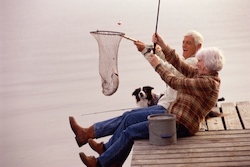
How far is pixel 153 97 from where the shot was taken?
5.84m

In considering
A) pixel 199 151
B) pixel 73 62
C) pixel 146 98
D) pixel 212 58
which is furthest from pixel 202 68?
pixel 73 62

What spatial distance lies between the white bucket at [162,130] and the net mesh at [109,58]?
3.20 ft

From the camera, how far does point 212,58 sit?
14.4ft

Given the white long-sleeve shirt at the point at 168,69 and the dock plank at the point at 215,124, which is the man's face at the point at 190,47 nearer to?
the white long-sleeve shirt at the point at 168,69

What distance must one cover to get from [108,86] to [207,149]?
1.45 meters

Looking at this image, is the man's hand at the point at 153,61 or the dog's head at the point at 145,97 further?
the dog's head at the point at 145,97

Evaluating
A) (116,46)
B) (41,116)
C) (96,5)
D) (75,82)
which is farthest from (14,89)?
(96,5)

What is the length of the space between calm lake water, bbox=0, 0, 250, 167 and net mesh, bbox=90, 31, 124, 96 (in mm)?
895

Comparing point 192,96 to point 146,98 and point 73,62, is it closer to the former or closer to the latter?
point 146,98

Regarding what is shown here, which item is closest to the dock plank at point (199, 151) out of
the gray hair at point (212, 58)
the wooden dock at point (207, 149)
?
the wooden dock at point (207, 149)

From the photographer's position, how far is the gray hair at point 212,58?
4395 mm

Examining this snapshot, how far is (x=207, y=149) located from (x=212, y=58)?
657 mm

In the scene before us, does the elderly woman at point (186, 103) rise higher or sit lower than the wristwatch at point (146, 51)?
lower

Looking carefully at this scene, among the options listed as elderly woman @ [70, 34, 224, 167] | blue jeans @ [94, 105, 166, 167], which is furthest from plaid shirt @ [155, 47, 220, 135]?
blue jeans @ [94, 105, 166, 167]
